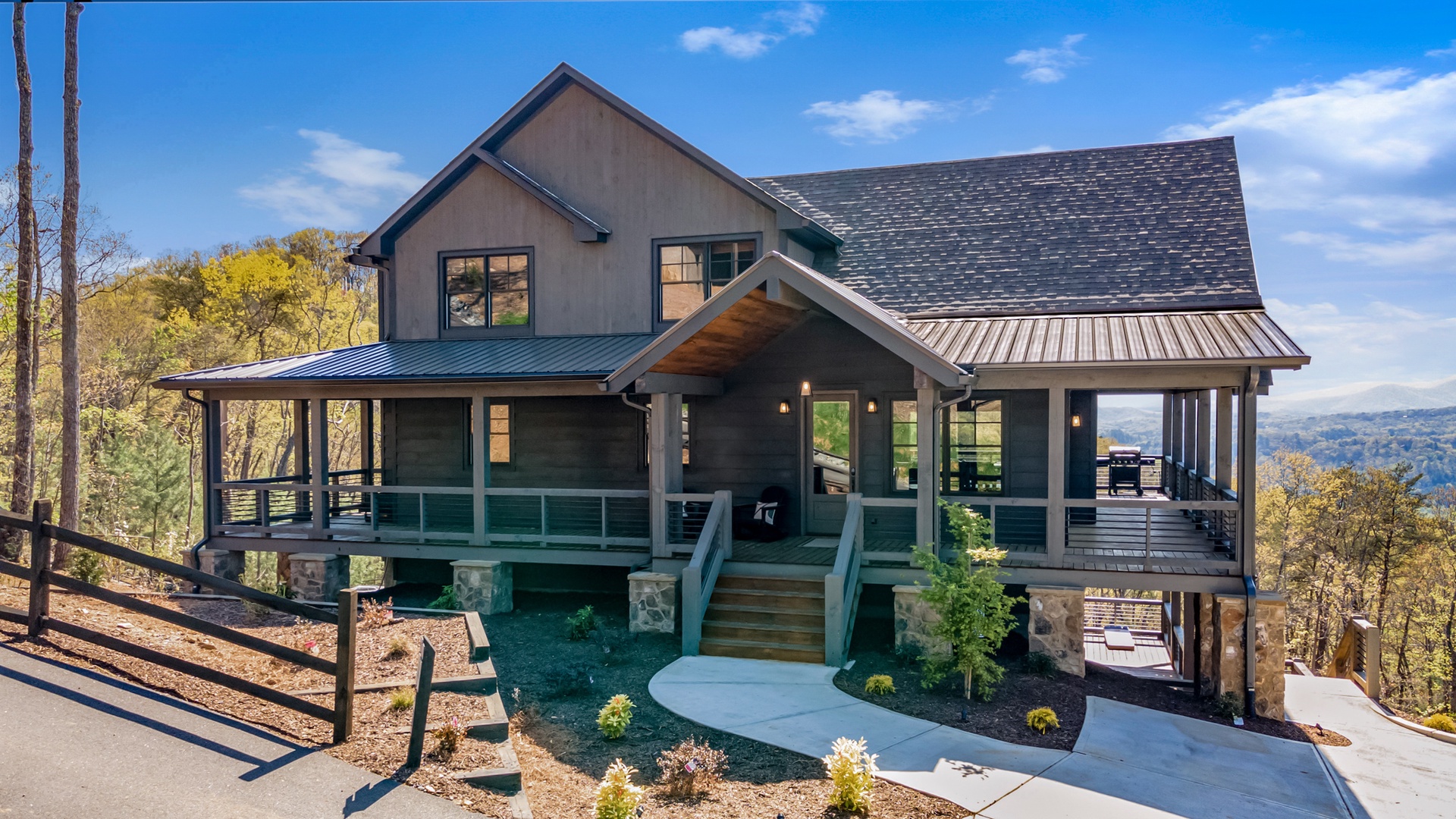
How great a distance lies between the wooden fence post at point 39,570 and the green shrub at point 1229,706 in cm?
1193

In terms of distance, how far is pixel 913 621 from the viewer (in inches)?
421

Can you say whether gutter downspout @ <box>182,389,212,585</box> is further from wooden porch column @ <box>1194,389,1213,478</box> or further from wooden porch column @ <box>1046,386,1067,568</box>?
wooden porch column @ <box>1194,389,1213,478</box>

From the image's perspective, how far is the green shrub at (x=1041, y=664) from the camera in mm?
10391

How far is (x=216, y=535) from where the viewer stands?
1445 centimetres

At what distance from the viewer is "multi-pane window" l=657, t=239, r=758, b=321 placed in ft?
47.6

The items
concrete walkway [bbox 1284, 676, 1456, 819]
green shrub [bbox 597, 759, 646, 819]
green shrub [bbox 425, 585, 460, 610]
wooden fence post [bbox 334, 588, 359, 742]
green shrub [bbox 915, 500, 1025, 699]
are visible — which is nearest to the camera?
green shrub [bbox 597, 759, 646, 819]

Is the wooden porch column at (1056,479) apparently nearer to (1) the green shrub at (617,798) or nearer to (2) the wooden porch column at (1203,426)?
(2) the wooden porch column at (1203,426)

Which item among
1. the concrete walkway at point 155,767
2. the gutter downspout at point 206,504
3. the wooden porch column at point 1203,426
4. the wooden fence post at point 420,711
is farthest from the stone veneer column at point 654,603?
the wooden porch column at point 1203,426

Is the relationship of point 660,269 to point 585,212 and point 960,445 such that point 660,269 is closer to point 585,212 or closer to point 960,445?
point 585,212

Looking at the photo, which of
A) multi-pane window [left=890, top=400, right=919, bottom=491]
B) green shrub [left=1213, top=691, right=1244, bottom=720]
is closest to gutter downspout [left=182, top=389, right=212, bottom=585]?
multi-pane window [left=890, top=400, right=919, bottom=491]

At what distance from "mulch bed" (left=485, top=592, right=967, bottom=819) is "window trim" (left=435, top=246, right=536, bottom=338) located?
5.76 m

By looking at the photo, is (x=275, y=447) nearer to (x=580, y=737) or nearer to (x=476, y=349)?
(x=476, y=349)

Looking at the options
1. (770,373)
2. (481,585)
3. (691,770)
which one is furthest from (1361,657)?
(481,585)

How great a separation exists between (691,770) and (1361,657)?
11997 millimetres
